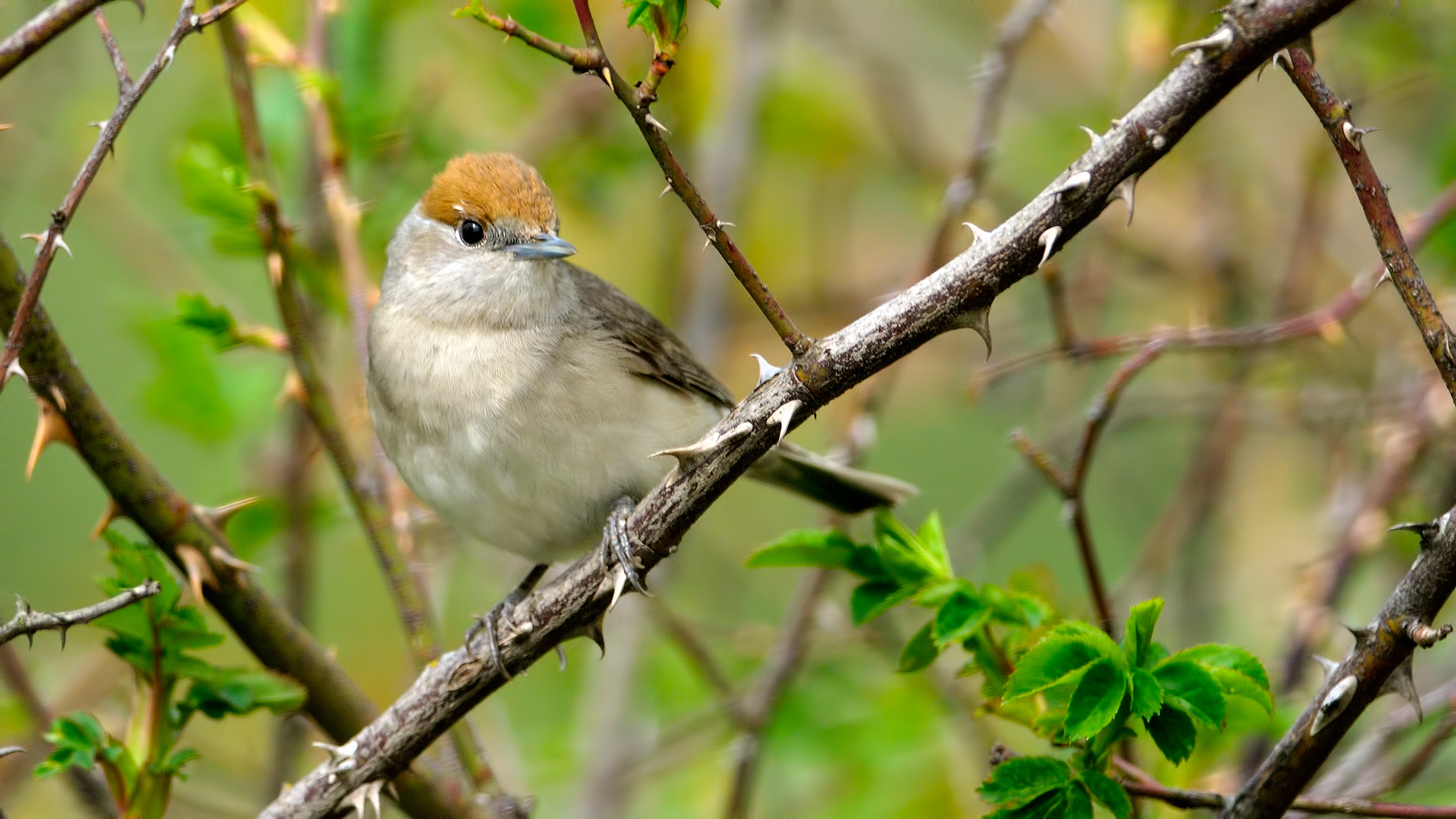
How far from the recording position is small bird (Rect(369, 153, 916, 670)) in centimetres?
381

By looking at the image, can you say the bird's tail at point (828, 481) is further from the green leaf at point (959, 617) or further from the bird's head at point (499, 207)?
the green leaf at point (959, 617)

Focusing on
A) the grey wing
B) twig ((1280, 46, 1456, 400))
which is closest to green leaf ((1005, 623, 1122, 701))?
twig ((1280, 46, 1456, 400))

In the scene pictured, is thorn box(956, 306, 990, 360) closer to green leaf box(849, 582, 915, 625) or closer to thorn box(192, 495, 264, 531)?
green leaf box(849, 582, 915, 625)

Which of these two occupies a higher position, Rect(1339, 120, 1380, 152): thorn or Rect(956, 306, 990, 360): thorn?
Rect(956, 306, 990, 360): thorn

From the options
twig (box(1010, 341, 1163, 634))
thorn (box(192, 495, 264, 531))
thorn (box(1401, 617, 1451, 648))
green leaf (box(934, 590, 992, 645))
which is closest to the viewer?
thorn (box(1401, 617, 1451, 648))

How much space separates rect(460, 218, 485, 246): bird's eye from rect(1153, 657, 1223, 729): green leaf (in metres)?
2.72

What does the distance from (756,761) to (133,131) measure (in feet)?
13.7

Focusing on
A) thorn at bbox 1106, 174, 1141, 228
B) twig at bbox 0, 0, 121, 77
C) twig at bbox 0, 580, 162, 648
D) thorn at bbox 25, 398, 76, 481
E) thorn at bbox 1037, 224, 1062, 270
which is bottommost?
thorn at bbox 1037, 224, 1062, 270

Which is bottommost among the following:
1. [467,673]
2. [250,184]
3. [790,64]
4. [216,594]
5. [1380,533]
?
[1380,533]

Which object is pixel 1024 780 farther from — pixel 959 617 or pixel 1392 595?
pixel 1392 595

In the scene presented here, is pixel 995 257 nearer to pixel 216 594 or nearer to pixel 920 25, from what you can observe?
pixel 216 594

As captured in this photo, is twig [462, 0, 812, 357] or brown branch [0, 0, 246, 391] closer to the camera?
twig [462, 0, 812, 357]

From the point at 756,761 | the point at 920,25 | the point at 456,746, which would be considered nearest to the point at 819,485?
the point at 756,761

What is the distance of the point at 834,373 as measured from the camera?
2.20m
